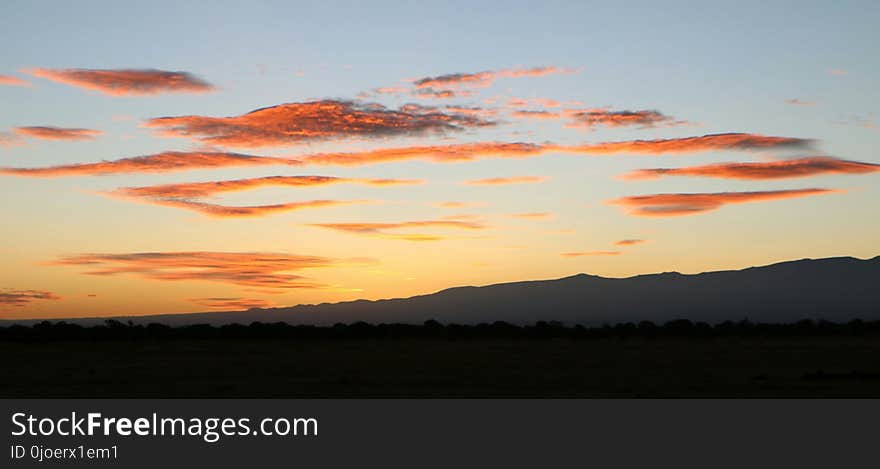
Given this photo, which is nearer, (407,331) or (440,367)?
(440,367)

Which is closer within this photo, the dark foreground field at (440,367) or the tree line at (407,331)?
the dark foreground field at (440,367)

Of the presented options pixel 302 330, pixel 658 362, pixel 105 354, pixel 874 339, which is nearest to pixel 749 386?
pixel 658 362

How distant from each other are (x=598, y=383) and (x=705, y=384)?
10.7 feet

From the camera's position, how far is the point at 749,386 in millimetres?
31484

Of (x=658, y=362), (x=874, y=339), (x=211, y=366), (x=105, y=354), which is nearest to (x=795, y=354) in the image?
(x=658, y=362)

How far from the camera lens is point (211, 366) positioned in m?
40.5

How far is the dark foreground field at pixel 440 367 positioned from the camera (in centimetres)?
3077

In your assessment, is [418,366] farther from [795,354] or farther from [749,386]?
[795,354]

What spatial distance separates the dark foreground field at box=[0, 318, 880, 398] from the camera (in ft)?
101

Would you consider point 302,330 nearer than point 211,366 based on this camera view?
No

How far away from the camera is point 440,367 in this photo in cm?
3897

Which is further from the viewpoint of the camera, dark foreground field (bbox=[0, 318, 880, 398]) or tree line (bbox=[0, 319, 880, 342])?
tree line (bbox=[0, 319, 880, 342])
